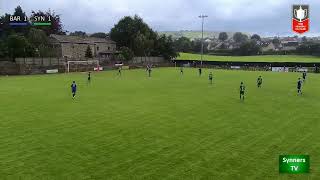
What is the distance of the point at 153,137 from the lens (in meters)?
19.3

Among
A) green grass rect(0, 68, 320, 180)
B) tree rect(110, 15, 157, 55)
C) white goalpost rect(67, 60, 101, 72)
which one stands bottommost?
green grass rect(0, 68, 320, 180)

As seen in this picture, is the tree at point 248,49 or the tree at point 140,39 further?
the tree at point 248,49

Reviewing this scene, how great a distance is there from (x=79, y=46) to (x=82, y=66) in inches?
1084

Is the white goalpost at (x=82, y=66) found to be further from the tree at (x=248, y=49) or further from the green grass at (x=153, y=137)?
the tree at (x=248, y=49)

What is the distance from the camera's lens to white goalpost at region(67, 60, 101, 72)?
7771 cm

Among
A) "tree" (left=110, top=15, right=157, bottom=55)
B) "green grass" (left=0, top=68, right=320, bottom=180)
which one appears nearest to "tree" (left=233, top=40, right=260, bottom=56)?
"tree" (left=110, top=15, right=157, bottom=55)

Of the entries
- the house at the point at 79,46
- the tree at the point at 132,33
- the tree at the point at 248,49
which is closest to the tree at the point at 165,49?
the tree at the point at 132,33

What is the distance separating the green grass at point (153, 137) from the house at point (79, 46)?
217ft

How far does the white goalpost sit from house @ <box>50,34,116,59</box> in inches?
395

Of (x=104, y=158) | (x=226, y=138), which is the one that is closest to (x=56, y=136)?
(x=104, y=158)

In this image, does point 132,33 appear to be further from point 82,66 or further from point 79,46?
point 82,66

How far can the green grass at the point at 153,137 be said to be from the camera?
1442 centimetres

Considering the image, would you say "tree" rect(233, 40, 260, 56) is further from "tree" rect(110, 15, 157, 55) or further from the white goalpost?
the white goalpost

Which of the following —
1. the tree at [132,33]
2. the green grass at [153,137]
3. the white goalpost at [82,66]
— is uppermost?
the tree at [132,33]
